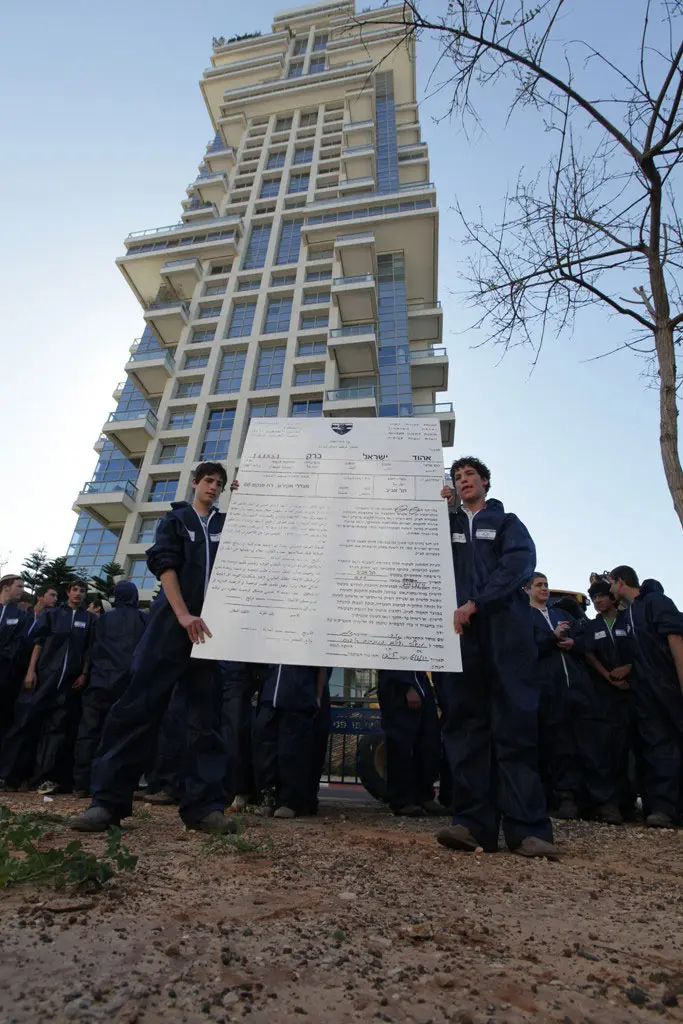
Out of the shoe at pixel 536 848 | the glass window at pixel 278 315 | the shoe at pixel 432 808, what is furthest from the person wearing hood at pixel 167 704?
the glass window at pixel 278 315

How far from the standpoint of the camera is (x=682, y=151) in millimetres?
4492

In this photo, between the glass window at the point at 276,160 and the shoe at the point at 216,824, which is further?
the glass window at the point at 276,160

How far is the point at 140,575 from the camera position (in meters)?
27.5

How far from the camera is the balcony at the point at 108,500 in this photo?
28969 millimetres

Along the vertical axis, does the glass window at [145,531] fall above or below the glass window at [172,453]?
below

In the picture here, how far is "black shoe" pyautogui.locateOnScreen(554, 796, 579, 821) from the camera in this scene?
442 centimetres

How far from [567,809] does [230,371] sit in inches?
1236

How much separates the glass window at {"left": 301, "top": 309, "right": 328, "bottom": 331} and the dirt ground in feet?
109

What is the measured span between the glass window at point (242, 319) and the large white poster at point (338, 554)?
105 feet

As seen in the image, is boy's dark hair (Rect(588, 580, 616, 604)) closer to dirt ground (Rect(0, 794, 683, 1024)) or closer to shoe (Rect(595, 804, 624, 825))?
shoe (Rect(595, 804, 624, 825))

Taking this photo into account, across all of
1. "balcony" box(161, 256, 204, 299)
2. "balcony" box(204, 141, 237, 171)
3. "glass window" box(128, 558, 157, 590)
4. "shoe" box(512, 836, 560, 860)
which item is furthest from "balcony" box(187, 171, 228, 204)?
"shoe" box(512, 836, 560, 860)

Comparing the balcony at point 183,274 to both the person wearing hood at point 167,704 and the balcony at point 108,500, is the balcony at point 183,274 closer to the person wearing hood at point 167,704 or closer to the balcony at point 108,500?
the balcony at point 108,500

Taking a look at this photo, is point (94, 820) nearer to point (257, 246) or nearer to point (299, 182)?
point (257, 246)

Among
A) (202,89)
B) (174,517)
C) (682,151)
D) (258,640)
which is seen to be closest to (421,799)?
(258,640)
